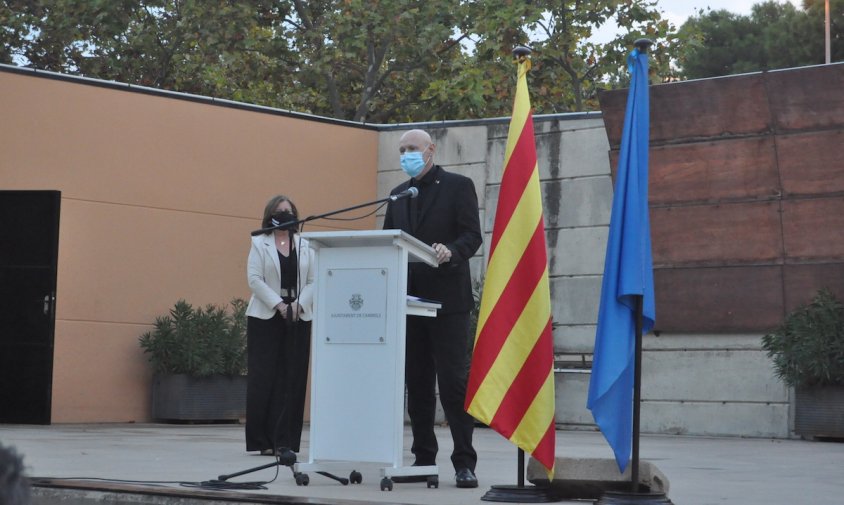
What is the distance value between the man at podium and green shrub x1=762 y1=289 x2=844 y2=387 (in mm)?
5070

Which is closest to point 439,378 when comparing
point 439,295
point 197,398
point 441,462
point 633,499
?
point 439,295

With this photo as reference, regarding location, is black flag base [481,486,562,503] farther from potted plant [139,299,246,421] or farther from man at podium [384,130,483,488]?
potted plant [139,299,246,421]

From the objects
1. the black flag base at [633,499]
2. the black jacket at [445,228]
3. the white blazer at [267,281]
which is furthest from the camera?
the white blazer at [267,281]

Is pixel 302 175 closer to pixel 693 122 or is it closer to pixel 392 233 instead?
pixel 693 122

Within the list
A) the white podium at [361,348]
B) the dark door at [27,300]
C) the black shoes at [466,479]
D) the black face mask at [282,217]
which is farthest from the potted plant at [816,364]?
the dark door at [27,300]

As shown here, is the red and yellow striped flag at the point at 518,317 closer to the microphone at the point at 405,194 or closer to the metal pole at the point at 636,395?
the microphone at the point at 405,194

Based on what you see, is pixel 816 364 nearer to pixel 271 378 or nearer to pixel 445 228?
pixel 271 378

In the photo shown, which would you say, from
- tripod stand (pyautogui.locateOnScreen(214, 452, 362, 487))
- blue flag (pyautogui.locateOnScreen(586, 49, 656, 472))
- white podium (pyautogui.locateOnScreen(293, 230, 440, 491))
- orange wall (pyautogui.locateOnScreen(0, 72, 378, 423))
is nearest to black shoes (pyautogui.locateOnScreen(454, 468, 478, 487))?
white podium (pyautogui.locateOnScreen(293, 230, 440, 491))

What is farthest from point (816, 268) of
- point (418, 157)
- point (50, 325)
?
point (50, 325)

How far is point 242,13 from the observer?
23328mm

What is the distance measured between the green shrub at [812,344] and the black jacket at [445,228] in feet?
16.6

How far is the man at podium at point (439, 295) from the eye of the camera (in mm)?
5980

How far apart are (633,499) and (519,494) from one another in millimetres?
599

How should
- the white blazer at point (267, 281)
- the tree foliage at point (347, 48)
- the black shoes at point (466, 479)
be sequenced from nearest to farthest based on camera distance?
the black shoes at point (466, 479), the white blazer at point (267, 281), the tree foliage at point (347, 48)
